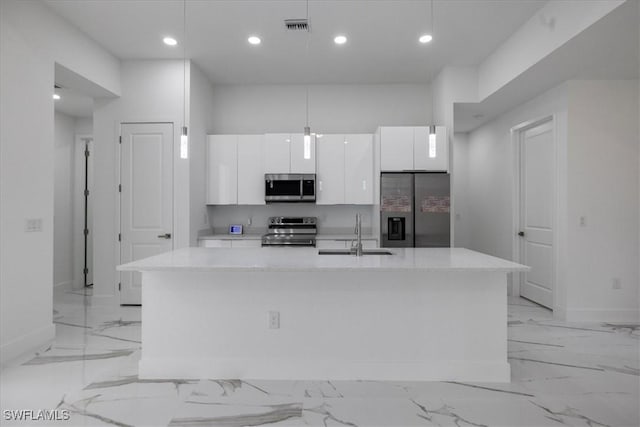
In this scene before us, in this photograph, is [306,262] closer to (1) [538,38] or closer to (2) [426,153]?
(2) [426,153]

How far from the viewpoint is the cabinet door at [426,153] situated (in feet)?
15.5

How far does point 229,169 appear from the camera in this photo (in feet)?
16.7

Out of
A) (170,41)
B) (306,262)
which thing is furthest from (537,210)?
(170,41)

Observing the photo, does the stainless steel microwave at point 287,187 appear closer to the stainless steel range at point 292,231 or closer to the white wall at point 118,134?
the stainless steel range at point 292,231

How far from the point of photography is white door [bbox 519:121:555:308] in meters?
4.51

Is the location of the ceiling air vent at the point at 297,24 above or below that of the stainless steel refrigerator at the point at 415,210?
above

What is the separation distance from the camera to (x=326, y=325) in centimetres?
270

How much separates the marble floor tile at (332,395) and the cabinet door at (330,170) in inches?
107

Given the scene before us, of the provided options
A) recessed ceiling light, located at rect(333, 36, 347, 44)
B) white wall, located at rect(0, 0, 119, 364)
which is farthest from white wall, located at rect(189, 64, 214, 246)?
recessed ceiling light, located at rect(333, 36, 347, 44)

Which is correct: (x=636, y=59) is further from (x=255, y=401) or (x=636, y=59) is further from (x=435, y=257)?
(x=255, y=401)

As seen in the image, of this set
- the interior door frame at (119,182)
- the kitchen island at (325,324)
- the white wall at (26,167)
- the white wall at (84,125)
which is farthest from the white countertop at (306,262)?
the white wall at (84,125)

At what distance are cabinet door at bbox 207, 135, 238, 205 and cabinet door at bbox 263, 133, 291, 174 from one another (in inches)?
16.7

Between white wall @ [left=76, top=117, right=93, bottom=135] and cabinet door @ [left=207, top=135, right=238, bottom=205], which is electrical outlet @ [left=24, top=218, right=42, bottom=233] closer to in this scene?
cabinet door @ [left=207, top=135, right=238, bottom=205]

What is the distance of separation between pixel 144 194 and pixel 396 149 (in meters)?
3.11
